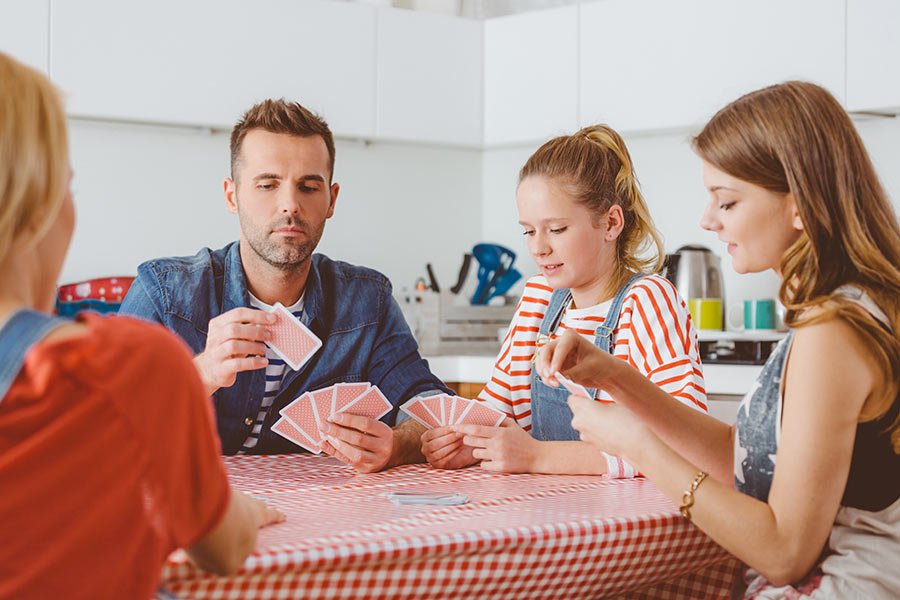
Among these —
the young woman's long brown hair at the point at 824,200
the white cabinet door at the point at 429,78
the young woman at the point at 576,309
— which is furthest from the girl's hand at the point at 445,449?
the white cabinet door at the point at 429,78

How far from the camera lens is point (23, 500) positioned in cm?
78

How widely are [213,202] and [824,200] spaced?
8.54ft

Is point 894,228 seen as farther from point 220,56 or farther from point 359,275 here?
point 220,56

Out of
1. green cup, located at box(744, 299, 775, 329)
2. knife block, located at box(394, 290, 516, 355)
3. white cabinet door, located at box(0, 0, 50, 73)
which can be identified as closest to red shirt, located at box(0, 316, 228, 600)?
white cabinet door, located at box(0, 0, 50, 73)

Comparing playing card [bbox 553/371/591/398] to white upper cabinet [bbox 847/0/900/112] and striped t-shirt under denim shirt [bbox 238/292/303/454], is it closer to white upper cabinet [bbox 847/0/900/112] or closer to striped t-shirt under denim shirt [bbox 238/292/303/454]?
striped t-shirt under denim shirt [bbox 238/292/303/454]

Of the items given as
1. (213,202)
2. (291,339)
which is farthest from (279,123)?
(213,202)

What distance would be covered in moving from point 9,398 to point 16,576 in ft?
0.49

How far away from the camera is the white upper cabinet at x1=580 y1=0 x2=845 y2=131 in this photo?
2.89 m

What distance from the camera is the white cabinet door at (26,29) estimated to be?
2.82 m

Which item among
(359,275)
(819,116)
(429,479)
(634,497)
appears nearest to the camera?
(819,116)

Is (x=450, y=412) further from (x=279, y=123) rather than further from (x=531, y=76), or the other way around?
(x=531, y=76)

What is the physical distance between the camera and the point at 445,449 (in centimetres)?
165

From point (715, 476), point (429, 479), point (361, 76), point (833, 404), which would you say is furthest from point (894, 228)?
point (361, 76)

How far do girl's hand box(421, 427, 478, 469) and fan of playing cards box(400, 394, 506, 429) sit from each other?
0.17 feet
